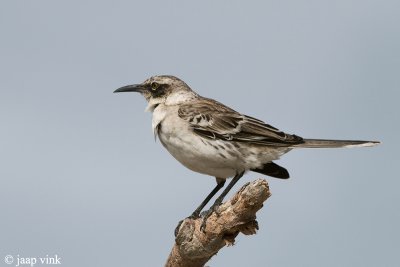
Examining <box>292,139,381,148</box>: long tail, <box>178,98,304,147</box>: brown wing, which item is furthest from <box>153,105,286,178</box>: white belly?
<box>292,139,381,148</box>: long tail

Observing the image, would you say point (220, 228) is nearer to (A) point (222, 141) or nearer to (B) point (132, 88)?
(A) point (222, 141)

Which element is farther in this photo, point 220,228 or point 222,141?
point 222,141

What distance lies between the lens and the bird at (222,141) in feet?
37.4

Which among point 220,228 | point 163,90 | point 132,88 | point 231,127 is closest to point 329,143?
point 231,127

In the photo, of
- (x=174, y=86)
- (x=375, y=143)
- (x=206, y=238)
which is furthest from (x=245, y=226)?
(x=174, y=86)

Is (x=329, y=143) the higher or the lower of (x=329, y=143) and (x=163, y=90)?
the lower

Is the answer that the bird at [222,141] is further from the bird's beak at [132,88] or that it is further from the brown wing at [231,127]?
the bird's beak at [132,88]

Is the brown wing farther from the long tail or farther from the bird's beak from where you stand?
the bird's beak

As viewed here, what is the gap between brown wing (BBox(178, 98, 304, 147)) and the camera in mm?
11562

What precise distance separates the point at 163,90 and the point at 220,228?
14.5ft

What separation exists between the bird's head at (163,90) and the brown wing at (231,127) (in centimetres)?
67

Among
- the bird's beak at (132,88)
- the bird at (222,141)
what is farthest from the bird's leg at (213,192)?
the bird's beak at (132,88)

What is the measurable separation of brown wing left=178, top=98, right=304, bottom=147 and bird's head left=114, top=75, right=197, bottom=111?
67 centimetres

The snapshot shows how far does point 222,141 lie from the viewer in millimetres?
11523
